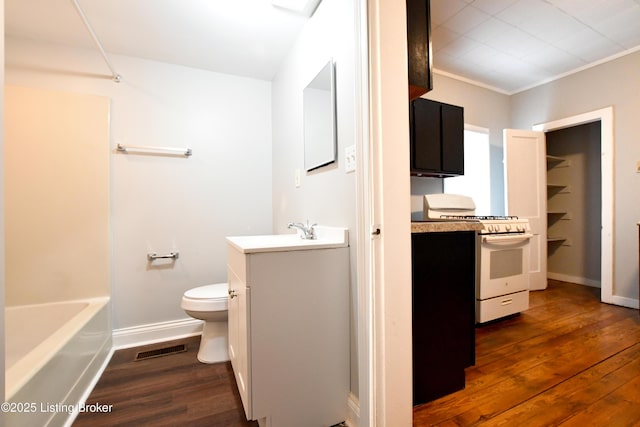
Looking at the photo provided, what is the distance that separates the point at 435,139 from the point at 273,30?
5.15ft

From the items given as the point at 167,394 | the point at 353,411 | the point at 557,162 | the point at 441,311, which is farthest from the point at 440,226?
the point at 557,162

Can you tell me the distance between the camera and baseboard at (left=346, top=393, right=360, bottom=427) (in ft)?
3.98

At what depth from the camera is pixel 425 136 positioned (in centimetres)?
235

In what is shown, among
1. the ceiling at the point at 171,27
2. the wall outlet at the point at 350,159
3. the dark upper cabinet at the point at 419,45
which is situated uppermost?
the ceiling at the point at 171,27

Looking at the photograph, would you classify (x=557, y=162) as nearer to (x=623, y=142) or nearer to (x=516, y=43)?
(x=623, y=142)

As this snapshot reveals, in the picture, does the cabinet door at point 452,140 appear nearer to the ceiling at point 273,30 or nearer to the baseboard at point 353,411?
the ceiling at point 273,30

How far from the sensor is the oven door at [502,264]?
214 cm

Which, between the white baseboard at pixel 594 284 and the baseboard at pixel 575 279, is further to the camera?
the baseboard at pixel 575 279

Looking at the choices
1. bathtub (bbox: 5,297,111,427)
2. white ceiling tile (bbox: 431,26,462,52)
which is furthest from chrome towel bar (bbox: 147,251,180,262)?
white ceiling tile (bbox: 431,26,462,52)

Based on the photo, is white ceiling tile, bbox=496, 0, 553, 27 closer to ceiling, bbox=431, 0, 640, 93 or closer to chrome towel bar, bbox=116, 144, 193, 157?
ceiling, bbox=431, 0, 640, 93

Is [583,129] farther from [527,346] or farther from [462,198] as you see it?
[527,346]

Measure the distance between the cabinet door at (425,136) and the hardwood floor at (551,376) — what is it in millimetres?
1424

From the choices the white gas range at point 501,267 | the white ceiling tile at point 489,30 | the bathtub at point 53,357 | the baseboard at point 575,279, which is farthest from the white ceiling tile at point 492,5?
the baseboard at point 575,279

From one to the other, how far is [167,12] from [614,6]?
10.6 ft
